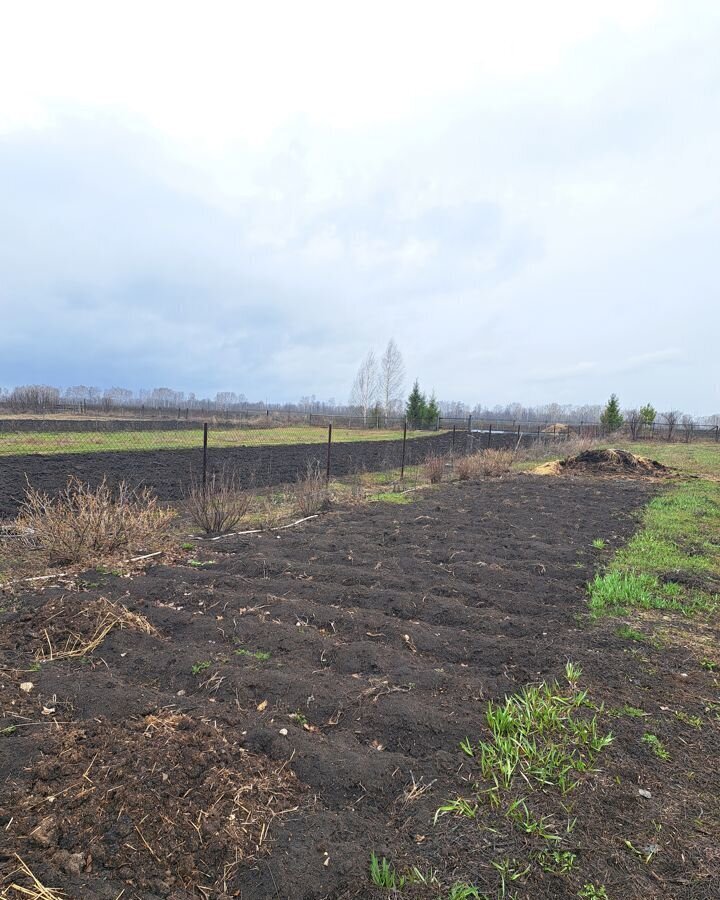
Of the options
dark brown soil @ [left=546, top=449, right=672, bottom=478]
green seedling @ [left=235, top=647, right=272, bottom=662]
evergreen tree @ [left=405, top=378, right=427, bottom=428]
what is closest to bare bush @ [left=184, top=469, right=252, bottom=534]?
green seedling @ [left=235, top=647, right=272, bottom=662]

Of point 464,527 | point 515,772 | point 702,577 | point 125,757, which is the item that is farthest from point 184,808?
point 464,527

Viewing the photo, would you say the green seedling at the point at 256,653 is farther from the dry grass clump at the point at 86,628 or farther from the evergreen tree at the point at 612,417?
the evergreen tree at the point at 612,417

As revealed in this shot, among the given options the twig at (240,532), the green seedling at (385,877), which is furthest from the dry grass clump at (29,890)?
the twig at (240,532)

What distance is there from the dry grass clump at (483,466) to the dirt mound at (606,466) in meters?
1.13

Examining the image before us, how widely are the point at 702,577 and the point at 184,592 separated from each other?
5.55 meters

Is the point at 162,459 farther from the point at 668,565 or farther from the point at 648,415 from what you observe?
the point at 648,415

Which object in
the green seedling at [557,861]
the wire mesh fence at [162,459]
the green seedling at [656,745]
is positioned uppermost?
the wire mesh fence at [162,459]

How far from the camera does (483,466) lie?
1508 centimetres

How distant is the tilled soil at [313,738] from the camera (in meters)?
1.87

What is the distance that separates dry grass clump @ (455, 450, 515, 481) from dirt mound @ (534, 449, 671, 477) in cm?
113

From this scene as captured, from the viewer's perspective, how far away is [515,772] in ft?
7.88

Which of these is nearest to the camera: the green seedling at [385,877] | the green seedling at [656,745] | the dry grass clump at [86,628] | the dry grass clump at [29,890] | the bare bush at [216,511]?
the dry grass clump at [29,890]

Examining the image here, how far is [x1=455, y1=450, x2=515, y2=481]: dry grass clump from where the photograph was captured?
14.6 metres

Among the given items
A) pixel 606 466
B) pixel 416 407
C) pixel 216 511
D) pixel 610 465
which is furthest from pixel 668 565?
pixel 416 407
